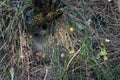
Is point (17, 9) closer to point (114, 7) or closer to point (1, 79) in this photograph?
point (1, 79)

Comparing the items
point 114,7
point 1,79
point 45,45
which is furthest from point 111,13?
point 1,79

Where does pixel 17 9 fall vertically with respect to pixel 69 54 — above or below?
above

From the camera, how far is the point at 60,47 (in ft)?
6.81

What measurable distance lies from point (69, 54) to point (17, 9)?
562mm

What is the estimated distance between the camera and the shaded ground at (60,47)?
6.39ft

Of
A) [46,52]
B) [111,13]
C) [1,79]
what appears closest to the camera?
[1,79]

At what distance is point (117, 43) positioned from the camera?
2.14 metres

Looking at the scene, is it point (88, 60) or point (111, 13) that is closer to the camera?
point (88, 60)

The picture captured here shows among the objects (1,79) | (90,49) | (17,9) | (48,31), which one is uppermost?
(17,9)

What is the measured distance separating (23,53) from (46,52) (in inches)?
6.8

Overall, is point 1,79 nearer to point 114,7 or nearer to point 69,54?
point 69,54

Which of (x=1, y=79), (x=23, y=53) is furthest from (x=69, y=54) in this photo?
(x=1, y=79)

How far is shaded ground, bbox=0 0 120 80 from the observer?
1.95 metres

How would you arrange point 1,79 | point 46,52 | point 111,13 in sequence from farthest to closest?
point 111,13
point 46,52
point 1,79
